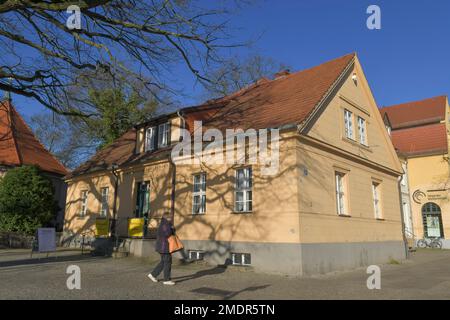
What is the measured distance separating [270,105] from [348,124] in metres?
3.54

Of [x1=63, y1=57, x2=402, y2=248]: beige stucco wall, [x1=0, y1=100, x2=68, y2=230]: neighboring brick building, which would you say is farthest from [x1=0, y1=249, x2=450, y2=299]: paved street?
[x1=0, y1=100, x2=68, y2=230]: neighboring brick building

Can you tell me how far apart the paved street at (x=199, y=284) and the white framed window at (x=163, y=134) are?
618 centimetres

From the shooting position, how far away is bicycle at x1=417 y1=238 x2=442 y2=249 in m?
26.3

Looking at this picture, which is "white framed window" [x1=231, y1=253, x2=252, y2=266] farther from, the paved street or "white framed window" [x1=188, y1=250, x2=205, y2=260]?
"white framed window" [x1=188, y1=250, x2=205, y2=260]

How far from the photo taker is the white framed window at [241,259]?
12375mm

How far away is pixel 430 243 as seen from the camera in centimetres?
2664

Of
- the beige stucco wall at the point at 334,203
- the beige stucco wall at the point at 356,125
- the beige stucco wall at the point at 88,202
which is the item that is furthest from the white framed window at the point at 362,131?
the beige stucco wall at the point at 88,202

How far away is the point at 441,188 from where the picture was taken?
27.1 m

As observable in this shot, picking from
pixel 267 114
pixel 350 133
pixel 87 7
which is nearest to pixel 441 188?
pixel 350 133

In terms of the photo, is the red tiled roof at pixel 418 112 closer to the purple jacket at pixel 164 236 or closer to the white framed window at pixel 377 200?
the white framed window at pixel 377 200

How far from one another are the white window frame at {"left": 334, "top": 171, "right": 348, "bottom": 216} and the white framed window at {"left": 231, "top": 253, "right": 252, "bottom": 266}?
404 cm

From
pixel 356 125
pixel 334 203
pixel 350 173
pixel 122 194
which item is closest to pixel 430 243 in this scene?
pixel 356 125

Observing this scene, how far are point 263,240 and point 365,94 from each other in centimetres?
980
